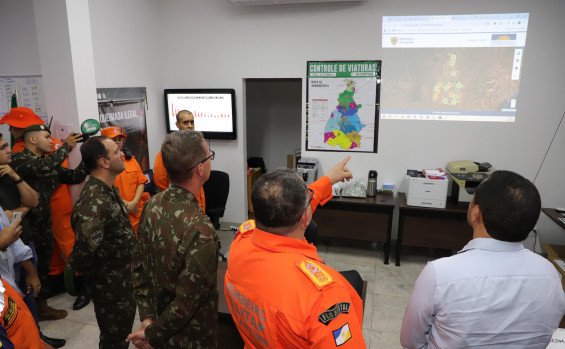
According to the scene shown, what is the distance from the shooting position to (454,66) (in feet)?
12.4

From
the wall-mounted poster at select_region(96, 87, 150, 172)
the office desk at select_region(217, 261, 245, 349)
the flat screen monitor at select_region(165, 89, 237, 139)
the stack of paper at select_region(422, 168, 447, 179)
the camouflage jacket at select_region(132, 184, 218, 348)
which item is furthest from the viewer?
the flat screen monitor at select_region(165, 89, 237, 139)

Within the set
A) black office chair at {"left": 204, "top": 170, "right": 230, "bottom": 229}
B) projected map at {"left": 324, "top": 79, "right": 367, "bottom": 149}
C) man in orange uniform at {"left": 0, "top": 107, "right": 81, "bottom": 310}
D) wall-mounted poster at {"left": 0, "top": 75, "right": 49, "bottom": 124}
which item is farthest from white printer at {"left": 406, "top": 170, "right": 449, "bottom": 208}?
wall-mounted poster at {"left": 0, "top": 75, "right": 49, "bottom": 124}

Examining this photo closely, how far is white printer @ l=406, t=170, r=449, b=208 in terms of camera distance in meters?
3.61

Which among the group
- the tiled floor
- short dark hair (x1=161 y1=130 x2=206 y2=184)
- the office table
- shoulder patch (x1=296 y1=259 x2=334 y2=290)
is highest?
short dark hair (x1=161 y1=130 x2=206 y2=184)

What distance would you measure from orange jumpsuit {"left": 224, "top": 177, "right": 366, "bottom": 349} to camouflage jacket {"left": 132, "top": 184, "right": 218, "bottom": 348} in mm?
221

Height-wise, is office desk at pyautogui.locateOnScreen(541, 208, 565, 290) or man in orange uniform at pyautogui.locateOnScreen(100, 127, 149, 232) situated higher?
man in orange uniform at pyautogui.locateOnScreen(100, 127, 149, 232)

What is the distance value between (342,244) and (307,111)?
172 centimetres

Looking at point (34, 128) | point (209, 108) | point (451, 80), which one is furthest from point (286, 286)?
point (209, 108)

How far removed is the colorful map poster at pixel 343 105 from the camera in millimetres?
4004

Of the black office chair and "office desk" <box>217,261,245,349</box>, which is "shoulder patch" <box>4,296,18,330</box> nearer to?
"office desk" <box>217,261,245,349</box>

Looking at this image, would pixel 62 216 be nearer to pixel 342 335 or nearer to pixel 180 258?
pixel 180 258

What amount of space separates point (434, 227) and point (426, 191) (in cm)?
41

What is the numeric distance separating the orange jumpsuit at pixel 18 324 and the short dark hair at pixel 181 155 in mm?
682

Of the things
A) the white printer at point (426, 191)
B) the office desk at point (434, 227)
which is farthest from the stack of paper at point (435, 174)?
the office desk at point (434, 227)
